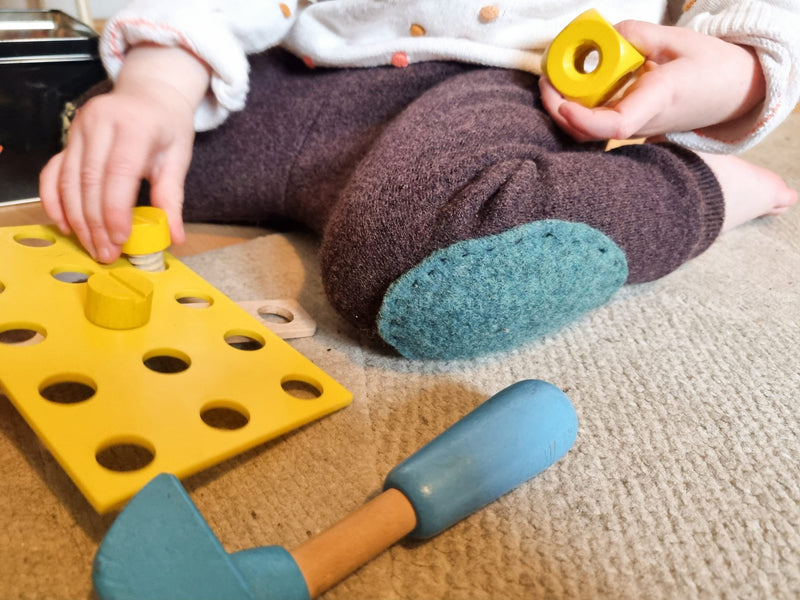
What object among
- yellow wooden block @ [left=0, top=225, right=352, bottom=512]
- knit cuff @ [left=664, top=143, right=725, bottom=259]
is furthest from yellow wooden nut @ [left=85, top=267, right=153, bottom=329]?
knit cuff @ [left=664, top=143, right=725, bottom=259]

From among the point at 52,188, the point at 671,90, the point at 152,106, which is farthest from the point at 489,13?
the point at 52,188

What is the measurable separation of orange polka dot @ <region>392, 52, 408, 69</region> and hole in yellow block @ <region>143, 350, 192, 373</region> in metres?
0.43

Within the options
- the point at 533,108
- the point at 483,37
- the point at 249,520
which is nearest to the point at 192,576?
the point at 249,520

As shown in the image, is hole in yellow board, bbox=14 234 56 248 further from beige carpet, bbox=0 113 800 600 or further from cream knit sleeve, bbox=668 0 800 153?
cream knit sleeve, bbox=668 0 800 153

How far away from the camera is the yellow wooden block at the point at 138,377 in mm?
376

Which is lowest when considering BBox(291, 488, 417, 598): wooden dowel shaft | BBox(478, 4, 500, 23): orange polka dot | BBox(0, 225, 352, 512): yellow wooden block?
BBox(0, 225, 352, 512): yellow wooden block

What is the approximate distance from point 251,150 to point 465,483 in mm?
532

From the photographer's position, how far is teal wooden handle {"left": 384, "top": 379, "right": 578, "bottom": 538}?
35 centimetres

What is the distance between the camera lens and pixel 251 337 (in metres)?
0.52

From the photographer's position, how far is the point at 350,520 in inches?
13.2

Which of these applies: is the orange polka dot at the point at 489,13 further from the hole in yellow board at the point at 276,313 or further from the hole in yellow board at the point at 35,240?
the hole in yellow board at the point at 35,240

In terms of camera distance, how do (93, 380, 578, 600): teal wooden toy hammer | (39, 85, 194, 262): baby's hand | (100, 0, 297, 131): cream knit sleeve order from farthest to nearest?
(100, 0, 297, 131): cream knit sleeve < (39, 85, 194, 262): baby's hand < (93, 380, 578, 600): teal wooden toy hammer

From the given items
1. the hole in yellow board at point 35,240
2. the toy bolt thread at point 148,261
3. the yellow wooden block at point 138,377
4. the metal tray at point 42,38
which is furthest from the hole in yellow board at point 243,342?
the metal tray at point 42,38

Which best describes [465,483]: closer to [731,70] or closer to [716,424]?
[716,424]
